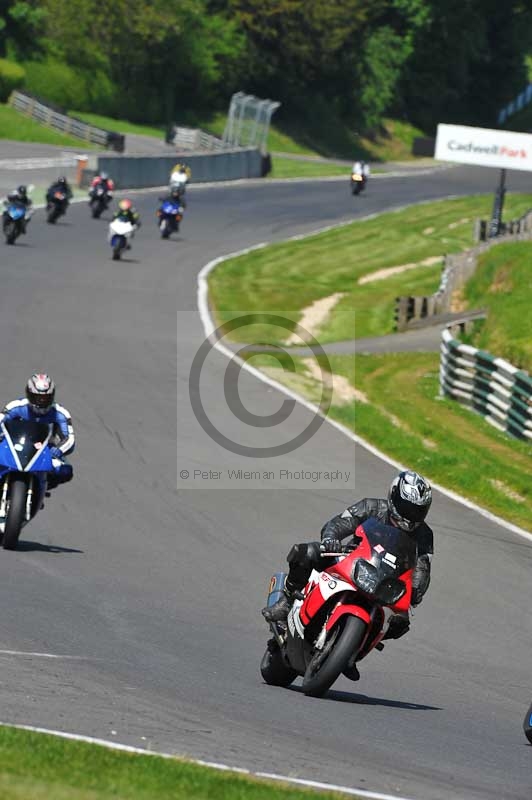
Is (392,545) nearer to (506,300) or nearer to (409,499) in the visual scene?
(409,499)

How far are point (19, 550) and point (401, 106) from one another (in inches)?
3697

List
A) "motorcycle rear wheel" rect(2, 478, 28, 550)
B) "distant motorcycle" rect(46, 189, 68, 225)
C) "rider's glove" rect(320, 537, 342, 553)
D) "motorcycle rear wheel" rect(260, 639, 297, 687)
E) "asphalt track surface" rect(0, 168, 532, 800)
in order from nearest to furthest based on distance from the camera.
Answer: "asphalt track surface" rect(0, 168, 532, 800)
"rider's glove" rect(320, 537, 342, 553)
"motorcycle rear wheel" rect(260, 639, 297, 687)
"motorcycle rear wheel" rect(2, 478, 28, 550)
"distant motorcycle" rect(46, 189, 68, 225)

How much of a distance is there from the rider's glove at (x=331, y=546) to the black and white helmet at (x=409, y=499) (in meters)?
0.40

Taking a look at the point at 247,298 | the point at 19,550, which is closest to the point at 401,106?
the point at 247,298

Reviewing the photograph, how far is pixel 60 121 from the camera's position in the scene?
232ft

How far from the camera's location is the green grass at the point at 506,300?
27.7 m

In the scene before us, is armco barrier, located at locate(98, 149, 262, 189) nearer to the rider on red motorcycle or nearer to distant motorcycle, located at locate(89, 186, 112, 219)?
distant motorcycle, located at locate(89, 186, 112, 219)

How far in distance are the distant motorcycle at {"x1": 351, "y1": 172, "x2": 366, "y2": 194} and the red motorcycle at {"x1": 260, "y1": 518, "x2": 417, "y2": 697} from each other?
181 feet

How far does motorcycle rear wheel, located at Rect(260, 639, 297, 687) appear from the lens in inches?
377

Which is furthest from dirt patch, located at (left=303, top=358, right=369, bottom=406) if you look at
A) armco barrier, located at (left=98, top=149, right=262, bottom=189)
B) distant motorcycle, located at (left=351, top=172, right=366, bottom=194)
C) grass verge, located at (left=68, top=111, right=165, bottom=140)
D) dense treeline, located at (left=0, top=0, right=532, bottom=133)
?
grass verge, located at (left=68, top=111, right=165, bottom=140)

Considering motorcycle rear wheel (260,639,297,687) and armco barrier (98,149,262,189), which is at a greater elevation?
motorcycle rear wheel (260,639,297,687)

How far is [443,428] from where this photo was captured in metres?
23.0

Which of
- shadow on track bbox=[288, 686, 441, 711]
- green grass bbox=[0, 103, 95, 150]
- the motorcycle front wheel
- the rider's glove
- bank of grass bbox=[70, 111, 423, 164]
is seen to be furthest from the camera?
bank of grass bbox=[70, 111, 423, 164]

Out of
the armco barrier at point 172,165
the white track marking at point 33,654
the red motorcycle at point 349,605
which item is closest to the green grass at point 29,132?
the armco barrier at point 172,165
